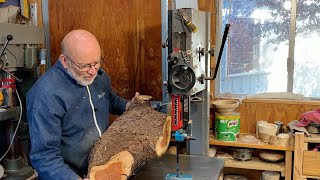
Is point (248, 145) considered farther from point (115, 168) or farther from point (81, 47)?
point (81, 47)

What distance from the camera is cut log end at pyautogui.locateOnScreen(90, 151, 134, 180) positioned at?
4.94 feet

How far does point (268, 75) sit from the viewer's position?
240 cm

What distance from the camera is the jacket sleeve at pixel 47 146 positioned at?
1562mm

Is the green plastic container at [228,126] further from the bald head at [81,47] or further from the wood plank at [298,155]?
the bald head at [81,47]

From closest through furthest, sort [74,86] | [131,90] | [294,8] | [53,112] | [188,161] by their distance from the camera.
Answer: [53,112], [74,86], [188,161], [294,8], [131,90]

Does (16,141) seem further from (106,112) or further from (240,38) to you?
(240,38)

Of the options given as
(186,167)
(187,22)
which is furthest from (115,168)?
(187,22)

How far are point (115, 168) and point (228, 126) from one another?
948mm

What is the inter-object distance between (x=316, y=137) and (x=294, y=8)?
0.83m

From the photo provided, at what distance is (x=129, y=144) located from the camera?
1607mm

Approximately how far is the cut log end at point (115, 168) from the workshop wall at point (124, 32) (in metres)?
1.02

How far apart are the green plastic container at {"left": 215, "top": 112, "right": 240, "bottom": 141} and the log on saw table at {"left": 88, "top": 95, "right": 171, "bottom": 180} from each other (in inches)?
20.1

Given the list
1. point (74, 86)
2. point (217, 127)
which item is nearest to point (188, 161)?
point (217, 127)

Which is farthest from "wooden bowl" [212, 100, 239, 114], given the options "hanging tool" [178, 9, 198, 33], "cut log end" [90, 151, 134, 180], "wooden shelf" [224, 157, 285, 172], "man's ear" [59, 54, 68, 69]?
"man's ear" [59, 54, 68, 69]
